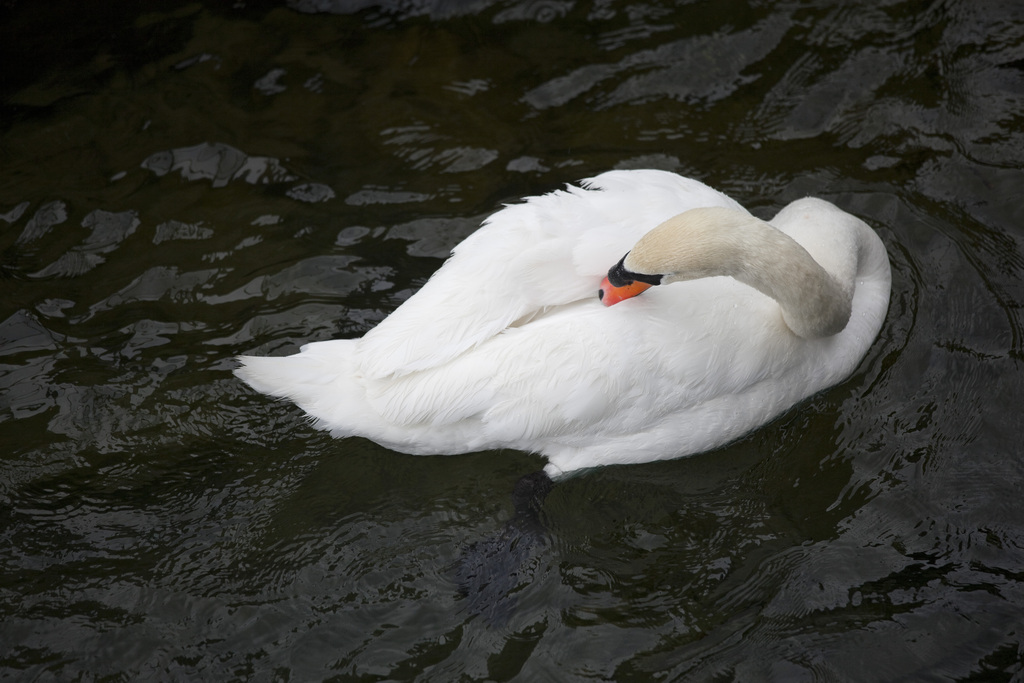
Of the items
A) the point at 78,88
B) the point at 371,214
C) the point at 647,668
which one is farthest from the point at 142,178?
the point at 647,668

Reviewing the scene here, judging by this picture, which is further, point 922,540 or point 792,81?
point 792,81

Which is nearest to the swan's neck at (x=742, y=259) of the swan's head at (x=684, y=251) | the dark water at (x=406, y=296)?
the swan's head at (x=684, y=251)

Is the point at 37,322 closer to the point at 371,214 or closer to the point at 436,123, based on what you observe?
the point at 371,214

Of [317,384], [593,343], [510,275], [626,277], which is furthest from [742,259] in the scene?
[317,384]

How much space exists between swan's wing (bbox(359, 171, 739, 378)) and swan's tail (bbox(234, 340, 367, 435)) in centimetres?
17

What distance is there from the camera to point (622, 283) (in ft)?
11.9

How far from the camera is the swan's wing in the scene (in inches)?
150

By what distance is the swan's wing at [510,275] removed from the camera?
380cm

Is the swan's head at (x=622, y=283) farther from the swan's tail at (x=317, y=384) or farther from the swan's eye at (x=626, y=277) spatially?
the swan's tail at (x=317, y=384)

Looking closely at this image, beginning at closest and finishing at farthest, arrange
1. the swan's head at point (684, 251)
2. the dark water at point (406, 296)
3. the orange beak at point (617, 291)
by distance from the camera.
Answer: the swan's head at point (684, 251), the orange beak at point (617, 291), the dark water at point (406, 296)

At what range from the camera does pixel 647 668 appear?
3637 millimetres

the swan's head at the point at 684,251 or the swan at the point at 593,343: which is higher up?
the swan's head at the point at 684,251

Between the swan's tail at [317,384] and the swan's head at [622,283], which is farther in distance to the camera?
the swan's tail at [317,384]

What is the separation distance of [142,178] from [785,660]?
476 centimetres
